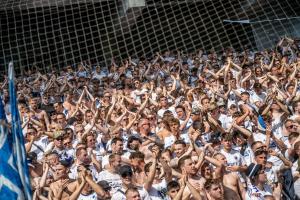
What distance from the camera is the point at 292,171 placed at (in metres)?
3.87

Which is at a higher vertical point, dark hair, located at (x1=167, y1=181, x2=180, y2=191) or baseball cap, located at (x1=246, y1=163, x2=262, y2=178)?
dark hair, located at (x1=167, y1=181, x2=180, y2=191)

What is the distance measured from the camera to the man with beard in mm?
3757

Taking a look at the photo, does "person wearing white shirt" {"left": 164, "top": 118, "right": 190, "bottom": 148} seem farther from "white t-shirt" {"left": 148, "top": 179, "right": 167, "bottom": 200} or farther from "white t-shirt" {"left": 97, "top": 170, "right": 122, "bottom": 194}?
"white t-shirt" {"left": 148, "top": 179, "right": 167, "bottom": 200}

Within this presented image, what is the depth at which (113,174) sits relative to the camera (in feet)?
12.7

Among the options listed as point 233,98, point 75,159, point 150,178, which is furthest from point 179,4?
point 150,178

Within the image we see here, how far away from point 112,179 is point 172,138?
53.7 inches

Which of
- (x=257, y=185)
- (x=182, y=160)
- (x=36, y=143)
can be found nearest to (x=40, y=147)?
(x=36, y=143)

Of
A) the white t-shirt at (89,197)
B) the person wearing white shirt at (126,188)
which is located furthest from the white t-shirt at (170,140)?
the white t-shirt at (89,197)

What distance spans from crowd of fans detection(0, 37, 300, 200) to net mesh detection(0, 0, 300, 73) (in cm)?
361

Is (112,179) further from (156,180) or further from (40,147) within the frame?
(40,147)

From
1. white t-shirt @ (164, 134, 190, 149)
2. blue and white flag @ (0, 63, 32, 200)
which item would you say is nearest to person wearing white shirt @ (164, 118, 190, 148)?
white t-shirt @ (164, 134, 190, 149)

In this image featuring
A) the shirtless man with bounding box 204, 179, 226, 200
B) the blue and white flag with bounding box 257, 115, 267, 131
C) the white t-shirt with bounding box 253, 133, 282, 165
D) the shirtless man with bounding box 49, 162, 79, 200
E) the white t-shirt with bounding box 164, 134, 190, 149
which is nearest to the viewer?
the shirtless man with bounding box 204, 179, 226, 200

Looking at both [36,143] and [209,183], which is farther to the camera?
[36,143]

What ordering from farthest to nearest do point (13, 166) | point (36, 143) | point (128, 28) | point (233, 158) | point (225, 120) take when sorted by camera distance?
point (128, 28), point (225, 120), point (36, 143), point (233, 158), point (13, 166)
